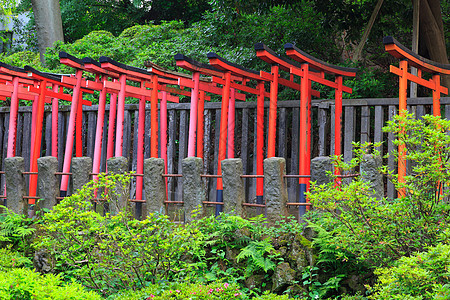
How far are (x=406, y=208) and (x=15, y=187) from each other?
570 cm

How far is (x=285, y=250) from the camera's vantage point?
5754 millimetres

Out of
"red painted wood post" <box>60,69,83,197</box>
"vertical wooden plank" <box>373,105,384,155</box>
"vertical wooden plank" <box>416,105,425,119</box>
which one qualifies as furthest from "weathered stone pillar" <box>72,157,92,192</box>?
"vertical wooden plank" <box>416,105,425,119</box>

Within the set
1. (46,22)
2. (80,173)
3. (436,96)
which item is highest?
(46,22)

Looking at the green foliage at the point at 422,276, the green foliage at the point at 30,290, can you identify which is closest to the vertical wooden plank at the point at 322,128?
the green foliage at the point at 422,276

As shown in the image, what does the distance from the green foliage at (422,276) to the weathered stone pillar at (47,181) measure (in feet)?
16.5

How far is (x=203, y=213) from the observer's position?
21.4ft

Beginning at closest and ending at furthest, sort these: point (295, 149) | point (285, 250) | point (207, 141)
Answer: point (285, 250)
point (295, 149)
point (207, 141)

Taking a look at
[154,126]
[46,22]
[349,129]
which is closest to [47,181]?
[154,126]

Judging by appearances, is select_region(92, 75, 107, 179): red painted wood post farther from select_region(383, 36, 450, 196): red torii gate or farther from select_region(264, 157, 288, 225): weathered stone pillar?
select_region(383, 36, 450, 196): red torii gate

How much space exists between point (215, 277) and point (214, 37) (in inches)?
297

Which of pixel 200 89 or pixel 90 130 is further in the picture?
pixel 90 130

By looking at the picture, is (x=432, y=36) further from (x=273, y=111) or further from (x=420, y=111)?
(x=273, y=111)

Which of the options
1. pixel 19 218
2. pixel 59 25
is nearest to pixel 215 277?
pixel 19 218

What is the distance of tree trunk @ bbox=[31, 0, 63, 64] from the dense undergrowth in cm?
1067
